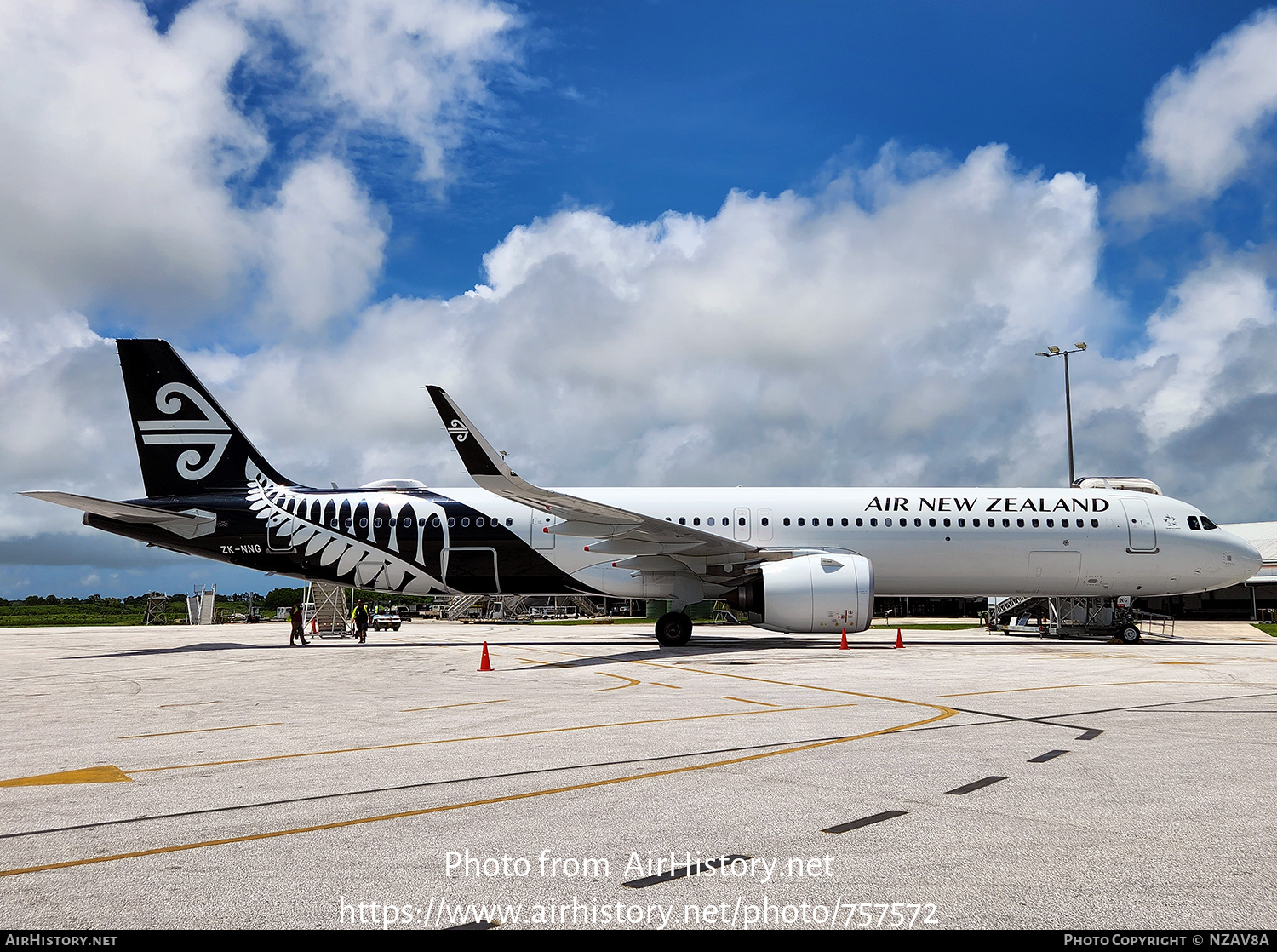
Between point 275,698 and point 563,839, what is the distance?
8.87 m

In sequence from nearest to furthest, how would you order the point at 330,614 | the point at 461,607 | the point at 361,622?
the point at 361,622 → the point at 330,614 → the point at 461,607

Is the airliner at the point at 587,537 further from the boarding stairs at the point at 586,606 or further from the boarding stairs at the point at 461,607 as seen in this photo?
the boarding stairs at the point at 586,606

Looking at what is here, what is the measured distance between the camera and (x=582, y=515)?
20906mm

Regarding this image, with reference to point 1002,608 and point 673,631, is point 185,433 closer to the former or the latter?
point 673,631

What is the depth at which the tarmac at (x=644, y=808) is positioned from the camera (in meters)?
3.81

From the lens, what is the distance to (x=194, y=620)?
49.9 metres

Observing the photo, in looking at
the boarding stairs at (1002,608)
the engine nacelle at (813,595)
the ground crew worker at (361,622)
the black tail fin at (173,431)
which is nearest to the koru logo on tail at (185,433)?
the black tail fin at (173,431)

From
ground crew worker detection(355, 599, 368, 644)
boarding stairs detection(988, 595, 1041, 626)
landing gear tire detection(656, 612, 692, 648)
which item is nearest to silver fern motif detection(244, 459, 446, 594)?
landing gear tire detection(656, 612, 692, 648)

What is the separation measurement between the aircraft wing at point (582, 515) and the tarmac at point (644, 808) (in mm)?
6870

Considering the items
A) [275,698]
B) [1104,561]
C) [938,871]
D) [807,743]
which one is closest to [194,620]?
[275,698]

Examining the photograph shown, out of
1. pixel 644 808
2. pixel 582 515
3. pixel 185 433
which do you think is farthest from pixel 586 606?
pixel 644 808

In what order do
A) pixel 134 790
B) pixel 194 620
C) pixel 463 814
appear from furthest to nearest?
pixel 194 620 → pixel 134 790 → pixel 463 814

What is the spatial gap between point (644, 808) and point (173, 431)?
2358 cm

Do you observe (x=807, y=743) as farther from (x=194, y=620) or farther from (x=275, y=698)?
(x=194, y=620)
